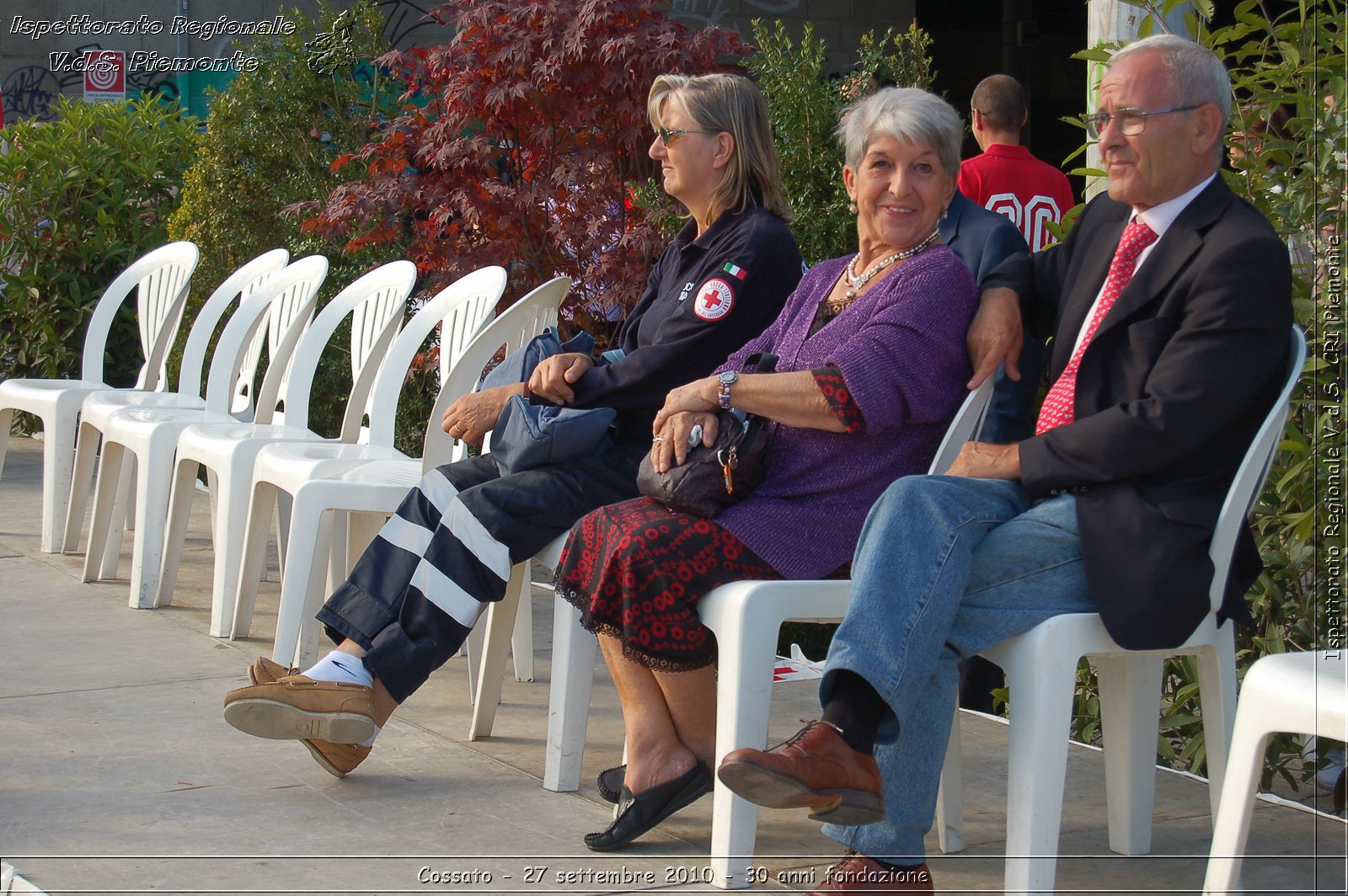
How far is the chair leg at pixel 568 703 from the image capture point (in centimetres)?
331

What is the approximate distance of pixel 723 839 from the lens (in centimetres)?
279

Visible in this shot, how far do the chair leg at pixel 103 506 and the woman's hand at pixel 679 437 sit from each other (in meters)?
2.99

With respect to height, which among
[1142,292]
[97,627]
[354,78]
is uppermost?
[354,78]

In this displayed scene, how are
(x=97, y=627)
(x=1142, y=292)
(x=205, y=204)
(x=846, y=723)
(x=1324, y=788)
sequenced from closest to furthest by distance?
(x=846, y=723) < (x=1142, y=292) < (x=1324, y=788) < (x=97, y=627) < (x=205, y=204)

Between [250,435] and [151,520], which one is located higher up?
[250,435]

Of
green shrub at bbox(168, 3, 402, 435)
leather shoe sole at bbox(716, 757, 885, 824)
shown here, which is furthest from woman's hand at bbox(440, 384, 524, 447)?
green shrub at bbox(168, 3, 402, 435)

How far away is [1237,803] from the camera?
7.54 ft

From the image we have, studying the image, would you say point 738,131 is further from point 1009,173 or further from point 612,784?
point 1009,173

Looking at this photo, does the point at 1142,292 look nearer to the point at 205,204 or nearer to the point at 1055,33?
the point at 205,204

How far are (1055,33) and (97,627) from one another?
15.1 metres

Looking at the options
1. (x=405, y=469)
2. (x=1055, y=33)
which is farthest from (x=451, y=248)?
(x=1055, y=33)

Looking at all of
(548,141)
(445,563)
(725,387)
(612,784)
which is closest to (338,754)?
(445,563)

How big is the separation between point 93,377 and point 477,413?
10.4 ft

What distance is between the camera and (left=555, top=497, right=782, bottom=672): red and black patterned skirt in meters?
2.90
